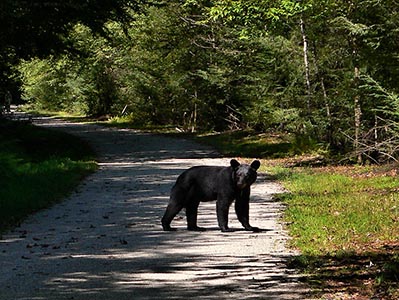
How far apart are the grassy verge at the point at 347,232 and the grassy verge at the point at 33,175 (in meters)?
4.85

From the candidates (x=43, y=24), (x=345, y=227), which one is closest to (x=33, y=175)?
(x=43, y=24)

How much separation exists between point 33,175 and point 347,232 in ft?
30.8

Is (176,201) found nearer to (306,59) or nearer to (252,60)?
(306,59)

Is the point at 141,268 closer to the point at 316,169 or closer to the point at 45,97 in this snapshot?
the point at 316,169

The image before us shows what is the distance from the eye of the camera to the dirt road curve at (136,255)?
22.7 feet

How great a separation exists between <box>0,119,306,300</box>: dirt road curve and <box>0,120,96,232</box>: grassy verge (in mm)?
432

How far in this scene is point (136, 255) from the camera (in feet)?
29.0

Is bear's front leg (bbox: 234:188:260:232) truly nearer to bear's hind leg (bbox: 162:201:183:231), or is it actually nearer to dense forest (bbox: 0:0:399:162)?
bear's hind leg (bbox: 162:201:183:231)

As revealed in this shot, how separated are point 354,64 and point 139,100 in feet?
87.7

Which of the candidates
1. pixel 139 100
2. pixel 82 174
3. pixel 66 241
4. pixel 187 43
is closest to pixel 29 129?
pixel 187 43

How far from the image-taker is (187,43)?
3628 centimetres

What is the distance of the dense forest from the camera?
726 inches

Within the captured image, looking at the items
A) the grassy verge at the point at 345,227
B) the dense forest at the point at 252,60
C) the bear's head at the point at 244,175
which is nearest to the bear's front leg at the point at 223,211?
the bear's head at the point at 244,175

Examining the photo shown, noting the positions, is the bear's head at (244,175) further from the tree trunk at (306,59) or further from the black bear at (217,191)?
the tree trunk at (306,59)
